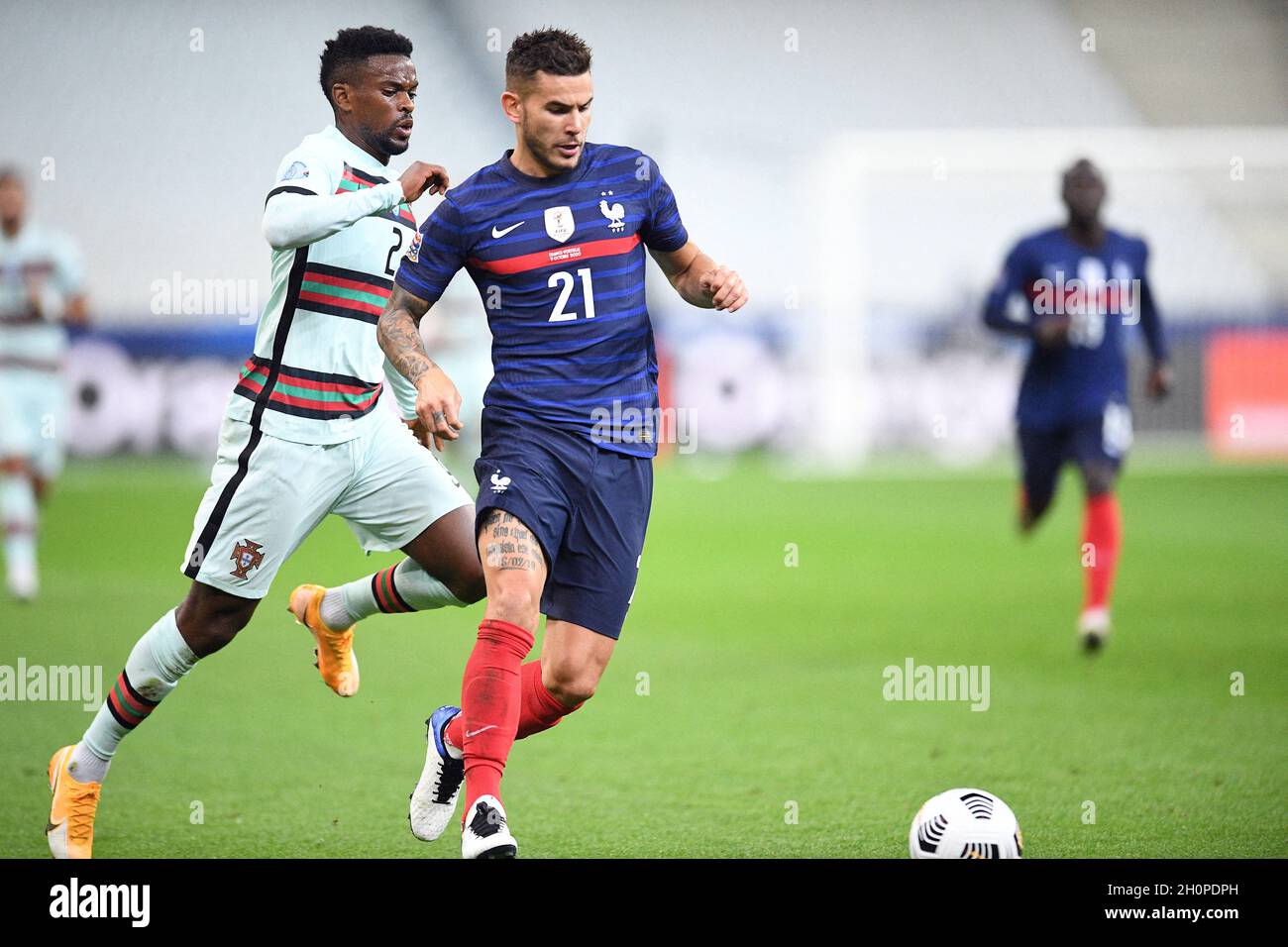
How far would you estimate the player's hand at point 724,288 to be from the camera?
4320 millimetres

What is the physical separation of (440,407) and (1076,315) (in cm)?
532

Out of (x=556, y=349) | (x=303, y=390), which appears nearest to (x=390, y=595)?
(x=303, y=390)

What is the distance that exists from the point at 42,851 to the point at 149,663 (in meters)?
0.60

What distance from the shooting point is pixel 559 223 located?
423 cm

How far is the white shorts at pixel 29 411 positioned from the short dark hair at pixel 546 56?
252 inches

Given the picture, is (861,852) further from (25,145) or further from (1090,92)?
(1090,92)

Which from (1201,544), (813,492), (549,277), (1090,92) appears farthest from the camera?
(1090,92)

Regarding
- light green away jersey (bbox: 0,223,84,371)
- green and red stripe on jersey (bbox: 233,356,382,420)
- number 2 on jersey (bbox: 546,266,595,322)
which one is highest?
light green away jersey (bbox: 0,223,84,371)

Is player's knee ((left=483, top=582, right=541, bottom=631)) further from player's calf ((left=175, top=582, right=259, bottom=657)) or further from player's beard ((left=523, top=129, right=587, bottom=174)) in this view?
player's beard ((left=523, top=129, right=587, bottom=174))

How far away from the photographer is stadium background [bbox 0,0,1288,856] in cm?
525

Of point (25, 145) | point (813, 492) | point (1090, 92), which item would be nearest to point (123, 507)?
point (25, 145)

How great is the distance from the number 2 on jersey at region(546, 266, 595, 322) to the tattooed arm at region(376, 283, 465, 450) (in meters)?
0.36

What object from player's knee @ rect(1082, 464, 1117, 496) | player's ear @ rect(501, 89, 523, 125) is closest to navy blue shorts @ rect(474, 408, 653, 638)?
player's ear @ rect(501, 89, 523, 125)

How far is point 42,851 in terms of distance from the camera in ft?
14.3
